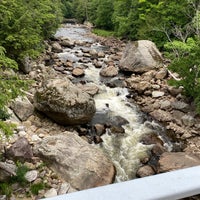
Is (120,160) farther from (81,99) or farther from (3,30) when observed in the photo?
(3,30)

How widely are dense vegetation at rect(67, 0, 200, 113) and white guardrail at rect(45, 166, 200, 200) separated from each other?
8.61 m

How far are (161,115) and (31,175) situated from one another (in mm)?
5646

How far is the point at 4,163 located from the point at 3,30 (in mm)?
6370

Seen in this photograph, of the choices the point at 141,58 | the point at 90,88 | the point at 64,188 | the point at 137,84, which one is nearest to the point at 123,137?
the point at 64,188

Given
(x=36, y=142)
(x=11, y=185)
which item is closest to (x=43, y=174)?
(x=11, y=185)

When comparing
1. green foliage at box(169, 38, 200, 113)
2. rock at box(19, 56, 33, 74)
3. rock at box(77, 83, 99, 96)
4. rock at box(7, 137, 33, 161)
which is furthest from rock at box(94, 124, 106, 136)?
rock at box(19, 56, 33, 74)

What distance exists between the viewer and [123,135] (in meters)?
8.76

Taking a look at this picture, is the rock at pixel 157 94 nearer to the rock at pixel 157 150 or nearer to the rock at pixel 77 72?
the rock at pixel 157 150

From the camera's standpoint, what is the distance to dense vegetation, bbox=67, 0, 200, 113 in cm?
976

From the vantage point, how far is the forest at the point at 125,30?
9094 millimetres

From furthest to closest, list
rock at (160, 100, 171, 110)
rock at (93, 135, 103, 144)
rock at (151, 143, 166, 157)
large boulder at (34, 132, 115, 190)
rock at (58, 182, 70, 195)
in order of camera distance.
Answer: rock at (160, 100, 171, 110) < rock at (93, 135, 103, 144) < rock at (151, 143, 166, 157) < large boulder at (34, 132, 115, 190) < rock at (58, 182, 70, 195)

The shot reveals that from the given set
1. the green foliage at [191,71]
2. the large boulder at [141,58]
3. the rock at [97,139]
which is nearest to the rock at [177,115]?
the green foliage at [191,71]

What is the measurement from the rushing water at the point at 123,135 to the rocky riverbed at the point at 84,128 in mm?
188

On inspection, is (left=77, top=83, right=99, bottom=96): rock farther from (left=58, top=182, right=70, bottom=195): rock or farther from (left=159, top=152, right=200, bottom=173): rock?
(left=58, top=182, right=70, bottom=195): rock
